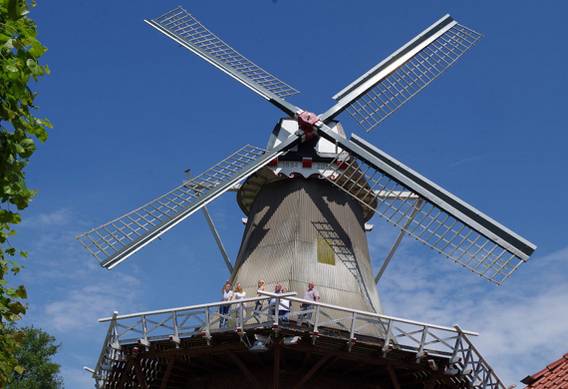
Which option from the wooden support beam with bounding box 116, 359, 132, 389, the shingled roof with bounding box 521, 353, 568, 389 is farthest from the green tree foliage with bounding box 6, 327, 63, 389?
the shingled roof with bounding box 521, 353, 568, 389

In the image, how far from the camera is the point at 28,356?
3478 centimetres

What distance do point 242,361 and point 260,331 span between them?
216 centimetres

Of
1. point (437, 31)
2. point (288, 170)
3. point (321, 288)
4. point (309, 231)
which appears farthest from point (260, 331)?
point (437, 31)

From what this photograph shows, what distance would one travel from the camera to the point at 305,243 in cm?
1844

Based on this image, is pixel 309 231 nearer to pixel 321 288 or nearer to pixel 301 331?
pixel 321 288

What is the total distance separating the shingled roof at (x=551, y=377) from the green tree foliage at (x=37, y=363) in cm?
2728

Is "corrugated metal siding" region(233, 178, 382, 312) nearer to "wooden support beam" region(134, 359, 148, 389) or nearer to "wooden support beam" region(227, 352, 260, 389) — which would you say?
"wooden support beam" region(227, 352, 260, 389)

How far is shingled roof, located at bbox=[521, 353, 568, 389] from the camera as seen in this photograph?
35.0 feet

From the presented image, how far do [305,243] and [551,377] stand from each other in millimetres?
8327

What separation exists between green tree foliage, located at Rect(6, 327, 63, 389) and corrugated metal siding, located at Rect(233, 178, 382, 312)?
18566 mm

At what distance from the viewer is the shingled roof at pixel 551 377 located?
10.7 metres

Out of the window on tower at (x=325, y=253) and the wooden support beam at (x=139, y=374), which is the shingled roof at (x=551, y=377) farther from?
the wooden support beam at (x=139, y=374)

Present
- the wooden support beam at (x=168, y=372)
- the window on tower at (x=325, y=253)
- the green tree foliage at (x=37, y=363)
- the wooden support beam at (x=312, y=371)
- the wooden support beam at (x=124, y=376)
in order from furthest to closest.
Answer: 1. the green tree foliage at (x=37, y=363)
2. the window on tower at (x=325, y=253)
3. the wooden support beam at (x=124, y=376)
4. the wooden support beam at (x=168, y=372)
5. the wooden support beam at (x=312, y=371)

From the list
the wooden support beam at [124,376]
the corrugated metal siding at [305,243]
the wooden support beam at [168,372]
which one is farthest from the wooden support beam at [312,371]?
the wooden support beam at [124,376]
